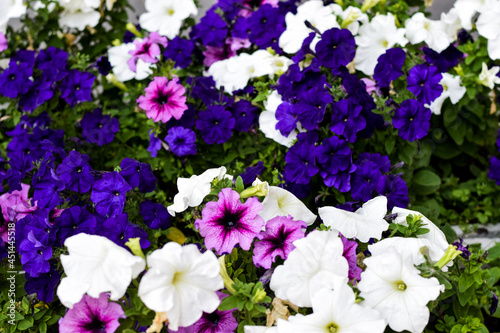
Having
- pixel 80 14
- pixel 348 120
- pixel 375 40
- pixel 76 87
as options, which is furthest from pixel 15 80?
pixel 375 40

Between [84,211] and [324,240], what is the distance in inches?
28.1

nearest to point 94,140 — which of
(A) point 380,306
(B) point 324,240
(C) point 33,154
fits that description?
(C) point 33,154

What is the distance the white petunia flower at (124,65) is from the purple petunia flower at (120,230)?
100cm

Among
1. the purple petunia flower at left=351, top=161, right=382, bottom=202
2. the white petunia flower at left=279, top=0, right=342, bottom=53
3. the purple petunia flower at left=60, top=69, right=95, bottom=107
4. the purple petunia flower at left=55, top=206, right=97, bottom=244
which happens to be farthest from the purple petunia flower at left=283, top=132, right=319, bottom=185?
the purple petunia flower at left=60, top=69, right=95, bottom=107

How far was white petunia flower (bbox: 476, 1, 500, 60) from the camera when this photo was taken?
2125 millimetres

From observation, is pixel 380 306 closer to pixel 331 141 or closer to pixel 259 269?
pixel 259 269

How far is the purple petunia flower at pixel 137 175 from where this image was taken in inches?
62.3

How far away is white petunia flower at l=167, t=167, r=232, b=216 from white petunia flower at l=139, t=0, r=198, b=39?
1.10 meters

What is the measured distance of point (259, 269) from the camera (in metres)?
1.52

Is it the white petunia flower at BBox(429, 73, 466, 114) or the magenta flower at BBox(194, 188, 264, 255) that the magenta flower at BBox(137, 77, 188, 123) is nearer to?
the magenta flower at BBox(194, 188, 264, 255)

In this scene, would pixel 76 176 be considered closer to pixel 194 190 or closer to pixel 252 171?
pixel 194 190

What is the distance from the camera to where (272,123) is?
200 cm

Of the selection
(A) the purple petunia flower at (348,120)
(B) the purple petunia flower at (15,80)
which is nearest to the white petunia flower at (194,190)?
(A) the purple petunia flower at (348,120)

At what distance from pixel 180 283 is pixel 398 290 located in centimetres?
53
